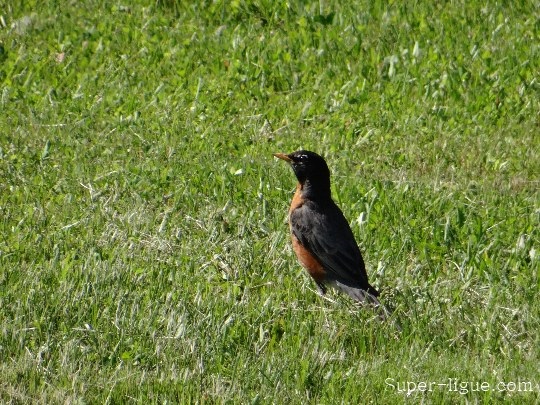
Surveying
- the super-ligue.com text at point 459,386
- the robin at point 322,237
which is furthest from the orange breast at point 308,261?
the super-ligue.com text at point 459,386

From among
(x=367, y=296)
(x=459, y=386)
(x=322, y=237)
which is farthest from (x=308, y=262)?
(x=459, y=386)

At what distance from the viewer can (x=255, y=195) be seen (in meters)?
8.86

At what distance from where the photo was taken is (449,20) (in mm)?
11719

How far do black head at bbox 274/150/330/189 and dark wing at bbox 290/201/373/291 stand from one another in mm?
187

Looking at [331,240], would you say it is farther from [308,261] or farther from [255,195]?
[255,195]

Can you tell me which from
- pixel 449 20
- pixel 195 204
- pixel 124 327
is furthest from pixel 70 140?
pixel 449 20

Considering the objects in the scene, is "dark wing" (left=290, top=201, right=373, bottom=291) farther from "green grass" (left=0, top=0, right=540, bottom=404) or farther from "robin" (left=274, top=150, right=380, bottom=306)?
"green grass" (left=0, top=0, right=540, bottom=404)

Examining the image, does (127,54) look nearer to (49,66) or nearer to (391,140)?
(49,66)

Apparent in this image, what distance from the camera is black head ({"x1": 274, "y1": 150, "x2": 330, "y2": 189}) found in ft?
26.7

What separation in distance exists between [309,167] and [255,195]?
83cm

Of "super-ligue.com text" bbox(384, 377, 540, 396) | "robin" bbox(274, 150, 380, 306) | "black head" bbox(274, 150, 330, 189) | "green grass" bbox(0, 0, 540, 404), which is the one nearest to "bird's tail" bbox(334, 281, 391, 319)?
"robin" bbox(274, 150, 380, 306)

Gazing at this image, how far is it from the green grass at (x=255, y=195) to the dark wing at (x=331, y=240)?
0.72 ft

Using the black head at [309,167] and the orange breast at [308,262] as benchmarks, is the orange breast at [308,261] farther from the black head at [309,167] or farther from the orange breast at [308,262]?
the black head at [309,167]

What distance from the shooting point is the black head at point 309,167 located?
320 inches
